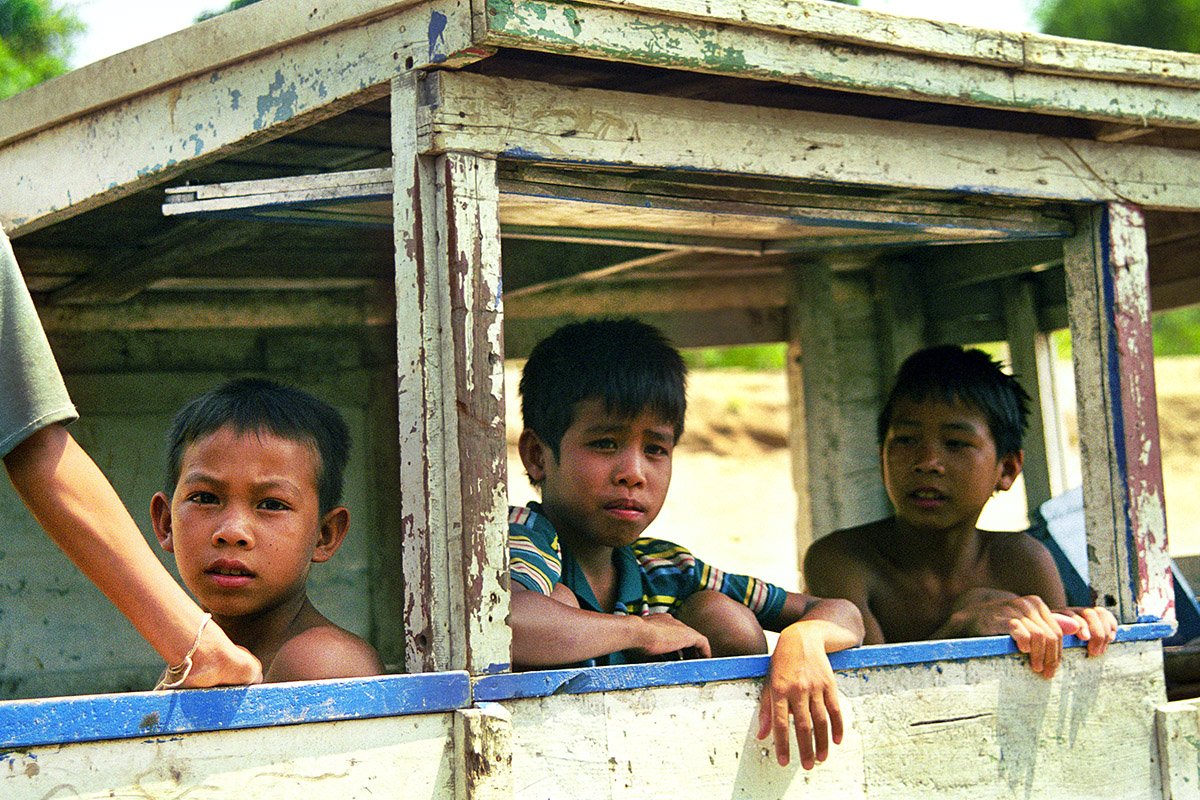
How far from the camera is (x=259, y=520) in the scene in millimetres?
2477

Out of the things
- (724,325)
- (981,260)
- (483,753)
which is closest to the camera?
(483,753)

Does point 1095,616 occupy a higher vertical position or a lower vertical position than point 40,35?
lower

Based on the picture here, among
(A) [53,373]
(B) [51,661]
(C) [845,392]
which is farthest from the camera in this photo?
(C) [845,392]

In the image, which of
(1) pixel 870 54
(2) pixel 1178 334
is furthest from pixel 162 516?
(2) pixel 1178 334

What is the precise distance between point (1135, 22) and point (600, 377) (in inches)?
884

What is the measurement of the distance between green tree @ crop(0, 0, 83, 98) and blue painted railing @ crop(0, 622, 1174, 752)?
11216 mm

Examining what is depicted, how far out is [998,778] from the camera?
2900 millimetres

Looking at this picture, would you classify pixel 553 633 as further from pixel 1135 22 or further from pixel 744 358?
pixel 1135 22

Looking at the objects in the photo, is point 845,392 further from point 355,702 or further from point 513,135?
point 355,702

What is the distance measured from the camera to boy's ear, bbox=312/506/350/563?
2.69m

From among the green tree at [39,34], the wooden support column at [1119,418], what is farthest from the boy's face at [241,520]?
the green tree at [39,34]

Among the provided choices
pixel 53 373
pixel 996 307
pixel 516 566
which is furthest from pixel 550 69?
pixel 996 307

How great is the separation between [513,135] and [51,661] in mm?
3018

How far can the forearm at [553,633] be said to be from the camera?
2.41 m
